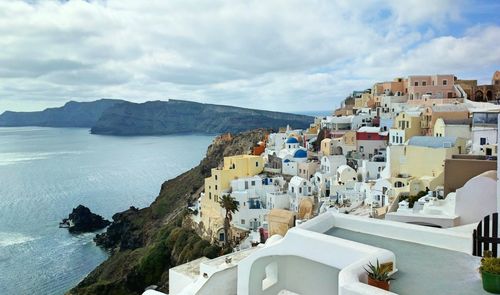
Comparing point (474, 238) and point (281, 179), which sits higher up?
point (474, 238)

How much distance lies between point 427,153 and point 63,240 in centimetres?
4709

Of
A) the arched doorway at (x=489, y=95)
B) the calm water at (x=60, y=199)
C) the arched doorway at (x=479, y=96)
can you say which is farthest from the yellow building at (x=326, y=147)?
the calm water at (x=60, y=199)

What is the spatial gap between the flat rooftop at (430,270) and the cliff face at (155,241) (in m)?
23.7

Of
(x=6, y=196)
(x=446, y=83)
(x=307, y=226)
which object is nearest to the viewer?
(x=307, y=226)

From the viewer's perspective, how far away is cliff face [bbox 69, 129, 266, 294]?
1325 inches

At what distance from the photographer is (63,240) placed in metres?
55.3

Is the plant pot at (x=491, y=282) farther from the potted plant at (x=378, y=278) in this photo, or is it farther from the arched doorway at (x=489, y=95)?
the arched doorway at (x=489, y=95)

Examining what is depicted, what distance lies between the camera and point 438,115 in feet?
109

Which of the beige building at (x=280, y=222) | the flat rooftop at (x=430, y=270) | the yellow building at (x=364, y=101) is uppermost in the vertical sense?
the yellow building at (x=364, y=101)

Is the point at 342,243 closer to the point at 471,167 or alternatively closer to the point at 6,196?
the point at 471,167

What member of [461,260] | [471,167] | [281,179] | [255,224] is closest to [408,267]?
[461,260]

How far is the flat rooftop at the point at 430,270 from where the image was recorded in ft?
16.9

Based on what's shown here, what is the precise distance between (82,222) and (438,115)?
156 ft

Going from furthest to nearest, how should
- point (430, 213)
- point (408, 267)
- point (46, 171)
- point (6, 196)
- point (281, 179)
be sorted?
point (46, 171)
point (6, 196)
point (281, 179)
point (430, 213)
point (408, 267)
